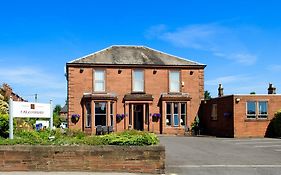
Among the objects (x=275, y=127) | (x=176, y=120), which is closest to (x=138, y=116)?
(x=176, y=120)

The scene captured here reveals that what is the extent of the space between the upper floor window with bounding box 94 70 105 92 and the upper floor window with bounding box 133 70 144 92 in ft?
8.96

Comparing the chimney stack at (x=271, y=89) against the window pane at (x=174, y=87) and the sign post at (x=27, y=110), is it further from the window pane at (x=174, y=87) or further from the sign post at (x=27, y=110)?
the sign post at (x=27, y=110)

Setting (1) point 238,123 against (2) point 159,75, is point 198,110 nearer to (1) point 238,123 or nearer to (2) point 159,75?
(2) point 159,75

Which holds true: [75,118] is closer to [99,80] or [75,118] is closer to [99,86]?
[99,86]

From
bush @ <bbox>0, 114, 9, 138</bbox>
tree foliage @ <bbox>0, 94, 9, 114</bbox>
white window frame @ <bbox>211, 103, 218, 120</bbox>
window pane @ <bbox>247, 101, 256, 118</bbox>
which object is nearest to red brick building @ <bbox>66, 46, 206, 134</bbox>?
white window frame @ <bbox>211, 103, 218, 120</bbox>

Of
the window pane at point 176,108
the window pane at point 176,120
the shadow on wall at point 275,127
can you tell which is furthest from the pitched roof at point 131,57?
the shadow on wall at point 275,127

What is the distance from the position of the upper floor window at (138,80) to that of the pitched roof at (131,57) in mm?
882

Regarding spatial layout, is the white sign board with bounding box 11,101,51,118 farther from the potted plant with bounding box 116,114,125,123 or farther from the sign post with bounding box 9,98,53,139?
the potted plant with bounding box 116,114,125,123

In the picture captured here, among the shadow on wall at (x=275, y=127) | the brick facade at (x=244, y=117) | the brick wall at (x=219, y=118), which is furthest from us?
the brick wall at (x=219, y=118)

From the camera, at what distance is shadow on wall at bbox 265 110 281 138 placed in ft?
92.9

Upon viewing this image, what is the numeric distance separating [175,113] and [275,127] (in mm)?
9075

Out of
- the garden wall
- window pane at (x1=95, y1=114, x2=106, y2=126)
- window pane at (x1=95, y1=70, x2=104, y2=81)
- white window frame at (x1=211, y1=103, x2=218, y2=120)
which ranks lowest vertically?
the garden wall

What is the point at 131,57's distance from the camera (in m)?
35.6

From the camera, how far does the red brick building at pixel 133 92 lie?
3372 cm
